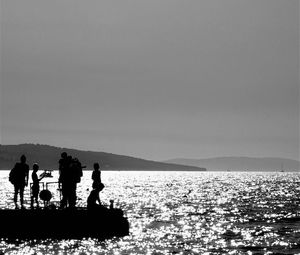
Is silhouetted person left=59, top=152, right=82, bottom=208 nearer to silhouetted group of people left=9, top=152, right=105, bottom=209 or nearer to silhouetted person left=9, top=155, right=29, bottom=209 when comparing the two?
silhouetted group of people left=9, top=152, right=105, bottom=209

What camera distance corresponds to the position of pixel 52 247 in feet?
97.9

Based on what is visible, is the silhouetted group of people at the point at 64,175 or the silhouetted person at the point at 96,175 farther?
the silhouetted person at the point at 96,175

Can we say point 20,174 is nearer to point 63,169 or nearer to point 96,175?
point 63,169

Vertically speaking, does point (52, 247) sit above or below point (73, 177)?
below

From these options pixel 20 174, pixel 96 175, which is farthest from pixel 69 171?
pixel 20 174

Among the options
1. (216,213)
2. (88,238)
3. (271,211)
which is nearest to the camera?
(88,238)

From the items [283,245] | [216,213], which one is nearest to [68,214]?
[283,245]

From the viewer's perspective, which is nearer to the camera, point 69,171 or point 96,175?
point 69,171

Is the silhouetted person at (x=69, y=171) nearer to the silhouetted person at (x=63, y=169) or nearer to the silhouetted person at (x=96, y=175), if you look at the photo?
the silhouetted person at (x=63, y=169)

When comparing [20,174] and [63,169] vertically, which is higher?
[63,169]

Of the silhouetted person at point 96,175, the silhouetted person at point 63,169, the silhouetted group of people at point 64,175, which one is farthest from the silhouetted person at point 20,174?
the silhouetted person at point 96,175

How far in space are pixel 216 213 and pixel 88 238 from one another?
29076 millimetres

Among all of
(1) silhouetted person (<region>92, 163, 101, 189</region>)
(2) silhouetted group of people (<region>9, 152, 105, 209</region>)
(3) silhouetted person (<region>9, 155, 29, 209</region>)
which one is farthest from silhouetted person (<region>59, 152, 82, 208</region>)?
(3) silhouetted person (<region>9, 155, 29, 209</region>)

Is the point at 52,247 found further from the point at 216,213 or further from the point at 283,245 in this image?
the point at 216,213
